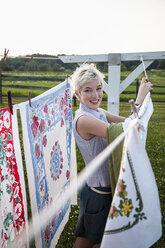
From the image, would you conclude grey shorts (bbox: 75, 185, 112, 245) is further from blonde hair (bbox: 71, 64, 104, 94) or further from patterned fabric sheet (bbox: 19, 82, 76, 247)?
blonde hair (bbox: 71, 64, 104, 94)

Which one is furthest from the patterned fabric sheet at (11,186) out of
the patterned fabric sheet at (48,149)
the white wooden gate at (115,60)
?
the white wooden gate at (115,60)

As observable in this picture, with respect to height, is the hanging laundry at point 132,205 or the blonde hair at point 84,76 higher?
the blonde hair at point 84,76

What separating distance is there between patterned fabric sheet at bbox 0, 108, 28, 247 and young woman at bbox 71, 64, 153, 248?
1.32 ft

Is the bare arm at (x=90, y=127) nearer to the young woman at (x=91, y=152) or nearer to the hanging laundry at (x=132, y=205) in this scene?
the young woman at (x=91, y=152)

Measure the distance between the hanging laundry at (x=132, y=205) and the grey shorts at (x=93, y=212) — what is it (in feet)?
1.93

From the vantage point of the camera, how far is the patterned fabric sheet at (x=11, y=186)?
151cm

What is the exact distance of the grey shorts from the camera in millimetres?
1680

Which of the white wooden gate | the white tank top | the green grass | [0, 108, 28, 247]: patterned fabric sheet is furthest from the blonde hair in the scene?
the green grass

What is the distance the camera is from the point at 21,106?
1499 mm

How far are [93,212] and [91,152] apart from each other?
16.7 inches

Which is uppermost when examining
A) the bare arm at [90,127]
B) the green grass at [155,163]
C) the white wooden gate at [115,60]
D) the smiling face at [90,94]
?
the white wooden gate at [115,60]

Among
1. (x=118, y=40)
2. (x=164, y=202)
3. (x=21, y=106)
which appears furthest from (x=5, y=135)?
(x=164, y=202)

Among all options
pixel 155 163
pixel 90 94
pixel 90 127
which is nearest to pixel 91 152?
pixel 90 127

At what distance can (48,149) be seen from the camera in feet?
6.38
